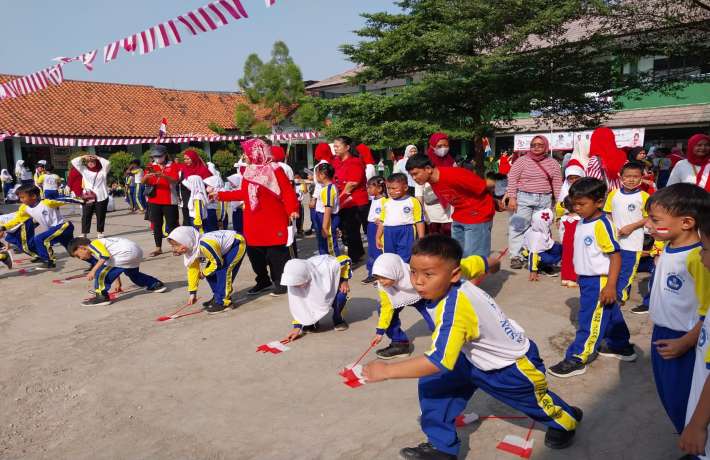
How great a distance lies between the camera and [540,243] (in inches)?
243

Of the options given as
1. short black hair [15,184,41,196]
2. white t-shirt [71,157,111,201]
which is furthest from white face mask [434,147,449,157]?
white t-shirt [71,157,111,201]

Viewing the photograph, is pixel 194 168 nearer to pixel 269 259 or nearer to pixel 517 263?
pixel 269 259

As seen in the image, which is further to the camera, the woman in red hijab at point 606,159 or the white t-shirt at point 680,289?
the woman in red hijab at point 606,159

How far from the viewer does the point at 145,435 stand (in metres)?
3.06

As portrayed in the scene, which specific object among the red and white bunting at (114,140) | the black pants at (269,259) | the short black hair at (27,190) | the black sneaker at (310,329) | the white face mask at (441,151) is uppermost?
the red and white bunting at (114,140)

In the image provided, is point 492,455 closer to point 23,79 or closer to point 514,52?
point 23,79

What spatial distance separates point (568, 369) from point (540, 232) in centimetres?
293

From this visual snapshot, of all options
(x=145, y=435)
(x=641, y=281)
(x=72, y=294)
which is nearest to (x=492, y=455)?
(x=145, y=435)

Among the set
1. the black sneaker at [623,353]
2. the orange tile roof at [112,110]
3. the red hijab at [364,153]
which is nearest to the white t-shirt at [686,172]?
the black sneaker at [623,353]

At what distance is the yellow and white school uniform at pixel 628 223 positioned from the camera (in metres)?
4.74

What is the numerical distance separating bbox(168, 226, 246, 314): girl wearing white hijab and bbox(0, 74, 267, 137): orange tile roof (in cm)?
2041

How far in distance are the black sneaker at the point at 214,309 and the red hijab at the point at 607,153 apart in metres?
5.02

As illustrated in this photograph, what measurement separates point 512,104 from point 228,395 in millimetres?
12085

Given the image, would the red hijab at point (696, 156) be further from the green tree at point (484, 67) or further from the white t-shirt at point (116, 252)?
the white t-shirt at point (116, 252)
